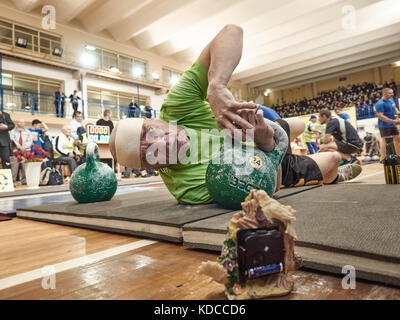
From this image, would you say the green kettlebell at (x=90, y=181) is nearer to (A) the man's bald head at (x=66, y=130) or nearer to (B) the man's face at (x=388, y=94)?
(A) the man's bald head at (x=66, y=130)

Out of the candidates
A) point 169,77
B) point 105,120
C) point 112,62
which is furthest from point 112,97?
point 105,120

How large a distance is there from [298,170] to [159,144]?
46.1 inches

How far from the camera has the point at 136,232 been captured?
1110 mm

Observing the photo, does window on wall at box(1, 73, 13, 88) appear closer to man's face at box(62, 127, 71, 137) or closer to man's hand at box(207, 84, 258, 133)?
man's face at box(62, 127, 71, 137)

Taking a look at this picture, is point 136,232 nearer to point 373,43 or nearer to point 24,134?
point 24,134

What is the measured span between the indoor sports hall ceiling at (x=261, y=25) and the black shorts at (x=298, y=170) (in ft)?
28.7

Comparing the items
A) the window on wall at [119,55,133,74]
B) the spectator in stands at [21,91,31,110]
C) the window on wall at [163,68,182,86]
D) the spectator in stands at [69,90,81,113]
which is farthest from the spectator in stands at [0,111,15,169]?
the window on wall at [163,68,182,86]

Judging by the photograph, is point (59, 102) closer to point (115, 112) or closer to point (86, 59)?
point (86, 59)

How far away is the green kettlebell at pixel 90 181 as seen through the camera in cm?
180

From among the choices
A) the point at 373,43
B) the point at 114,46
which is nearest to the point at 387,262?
the point at 114,46

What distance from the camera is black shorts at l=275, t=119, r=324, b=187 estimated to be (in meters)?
2.04

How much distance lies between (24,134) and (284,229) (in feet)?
22.1

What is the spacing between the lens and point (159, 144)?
1.34 metres

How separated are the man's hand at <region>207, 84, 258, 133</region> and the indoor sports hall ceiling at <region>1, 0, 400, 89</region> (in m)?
9.39
